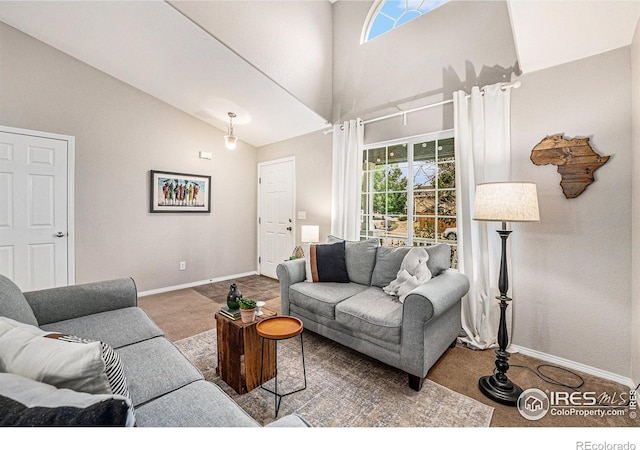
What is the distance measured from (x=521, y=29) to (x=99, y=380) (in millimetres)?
2973

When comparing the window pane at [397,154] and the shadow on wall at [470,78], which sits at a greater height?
the shadow on wall at [470,78]

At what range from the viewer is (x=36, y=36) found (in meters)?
2.85

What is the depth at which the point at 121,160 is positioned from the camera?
3480 millimetres

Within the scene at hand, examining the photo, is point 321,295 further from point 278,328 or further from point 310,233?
point 310,233

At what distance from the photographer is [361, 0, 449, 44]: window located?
9.89ft

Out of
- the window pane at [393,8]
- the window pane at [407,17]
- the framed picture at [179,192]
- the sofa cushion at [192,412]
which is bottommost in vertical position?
the sofa cushion at [192,412]

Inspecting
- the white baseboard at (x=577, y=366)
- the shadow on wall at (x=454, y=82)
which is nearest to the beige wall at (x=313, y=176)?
the shadow on wall at (x=454, y=82)

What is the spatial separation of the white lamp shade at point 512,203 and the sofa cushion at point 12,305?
8.62 ft

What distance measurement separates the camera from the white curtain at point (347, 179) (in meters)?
3.37

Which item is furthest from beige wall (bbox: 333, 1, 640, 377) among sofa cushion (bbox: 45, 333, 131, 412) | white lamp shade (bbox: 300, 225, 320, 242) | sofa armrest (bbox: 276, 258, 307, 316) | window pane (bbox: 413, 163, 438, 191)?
sofa cushion (bbox: 45, 333, 131, 412)

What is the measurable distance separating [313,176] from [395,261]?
2.01 metres

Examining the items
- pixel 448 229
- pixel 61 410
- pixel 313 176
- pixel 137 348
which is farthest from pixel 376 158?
pixel 61 410

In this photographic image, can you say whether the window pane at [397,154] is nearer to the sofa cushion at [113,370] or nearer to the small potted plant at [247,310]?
the small potted plant at [247,310]

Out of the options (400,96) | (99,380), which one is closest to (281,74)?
(400,96)
